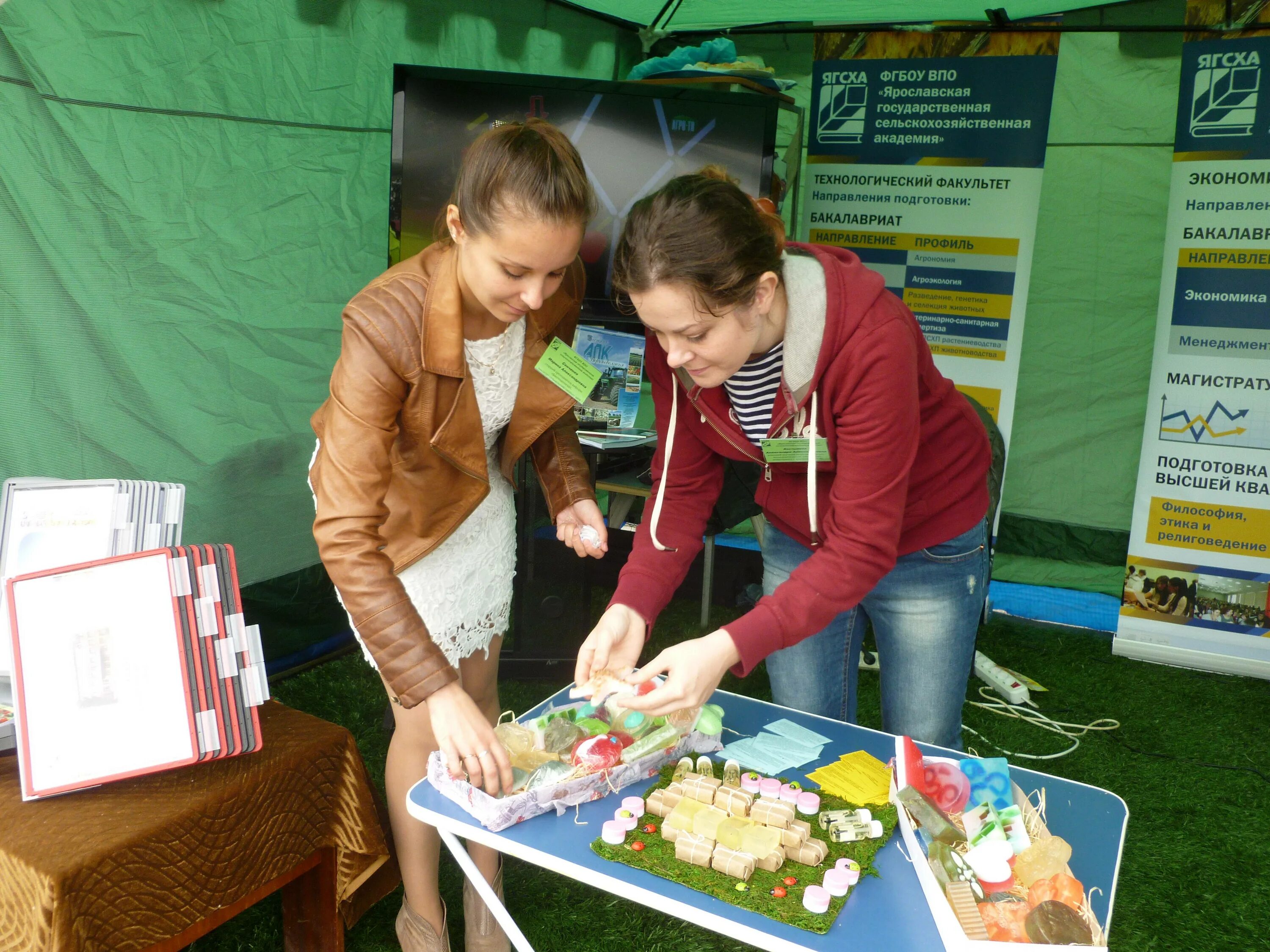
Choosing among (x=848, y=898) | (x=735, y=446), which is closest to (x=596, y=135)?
(x=735, y=446)

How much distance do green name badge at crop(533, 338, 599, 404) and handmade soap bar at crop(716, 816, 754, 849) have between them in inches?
26.1

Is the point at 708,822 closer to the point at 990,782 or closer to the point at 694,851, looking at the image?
the point at 694,851

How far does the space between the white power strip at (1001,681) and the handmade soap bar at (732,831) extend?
2.16 metres

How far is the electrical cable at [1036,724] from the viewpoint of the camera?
2.74 metres

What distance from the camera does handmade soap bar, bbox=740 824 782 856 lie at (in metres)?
1.14

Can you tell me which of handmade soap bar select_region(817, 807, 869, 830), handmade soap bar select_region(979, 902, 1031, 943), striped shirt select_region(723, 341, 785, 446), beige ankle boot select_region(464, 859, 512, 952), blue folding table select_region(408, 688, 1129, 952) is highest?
striped shirt select_region(723, 341, 785, 446)

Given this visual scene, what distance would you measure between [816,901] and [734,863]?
0.10m

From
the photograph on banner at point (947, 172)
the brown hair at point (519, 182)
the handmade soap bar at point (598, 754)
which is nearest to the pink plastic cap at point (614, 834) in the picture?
the handmade soap bar at point (598, 754)

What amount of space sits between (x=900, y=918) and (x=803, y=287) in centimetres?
78

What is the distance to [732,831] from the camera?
45.7 inches

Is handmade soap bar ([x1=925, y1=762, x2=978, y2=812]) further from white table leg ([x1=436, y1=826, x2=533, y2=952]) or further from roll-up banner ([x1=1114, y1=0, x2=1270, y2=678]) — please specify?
roll-up banner ([x1=1114, y1=0, x2=1270, y2=678])

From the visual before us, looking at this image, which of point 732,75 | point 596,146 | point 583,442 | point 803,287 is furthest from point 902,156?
point 803,287

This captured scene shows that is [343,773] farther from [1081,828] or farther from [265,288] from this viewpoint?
[265,288]

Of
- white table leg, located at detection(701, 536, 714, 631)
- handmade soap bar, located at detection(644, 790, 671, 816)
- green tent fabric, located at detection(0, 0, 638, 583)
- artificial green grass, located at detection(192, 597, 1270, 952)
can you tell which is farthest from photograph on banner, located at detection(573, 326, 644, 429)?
handmade soap bar, located at detection(644, 790, 671, 816)
